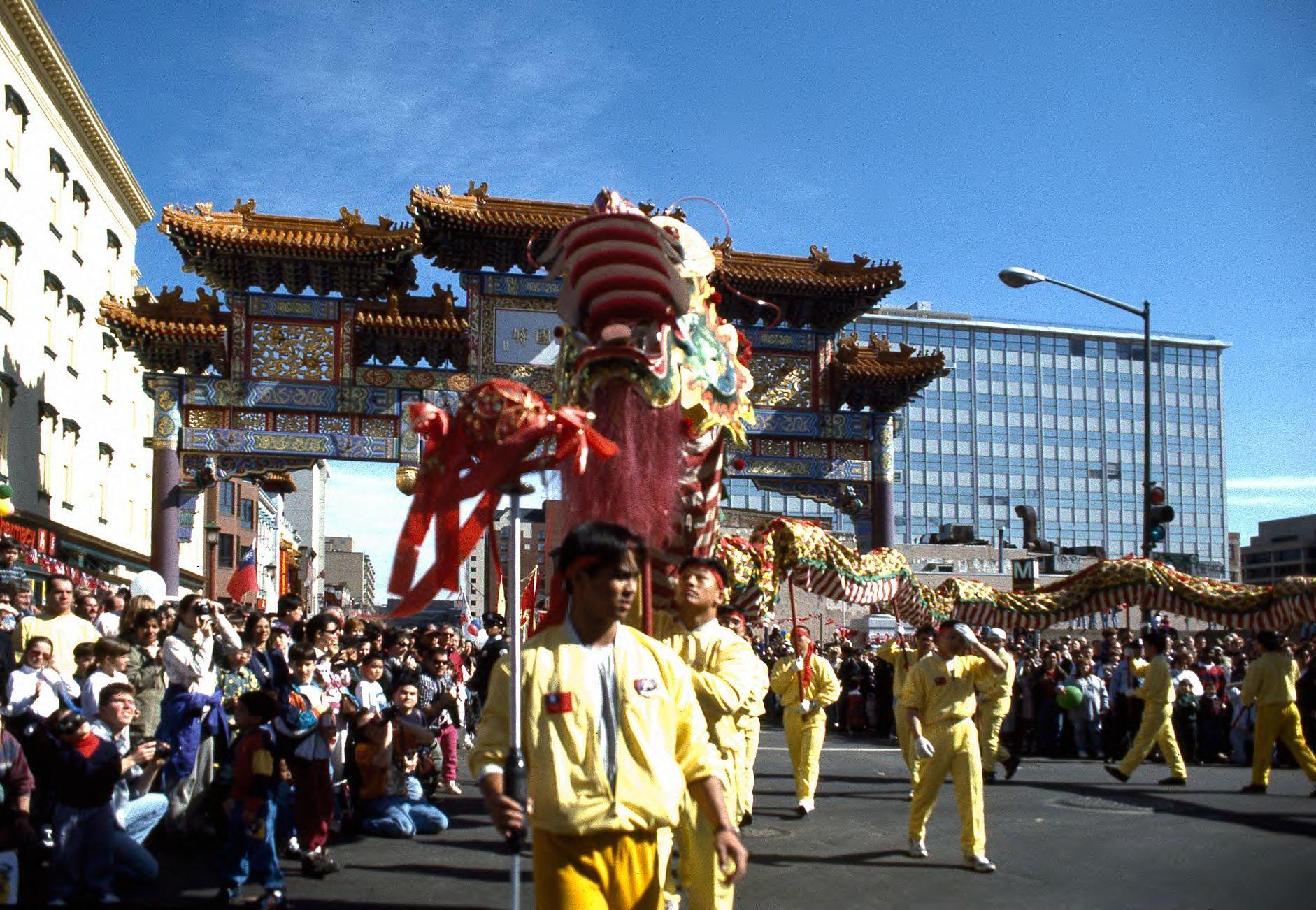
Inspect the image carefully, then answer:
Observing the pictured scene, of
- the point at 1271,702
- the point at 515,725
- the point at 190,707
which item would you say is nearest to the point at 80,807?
the point at 190,707

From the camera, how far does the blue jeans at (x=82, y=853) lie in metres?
6.85

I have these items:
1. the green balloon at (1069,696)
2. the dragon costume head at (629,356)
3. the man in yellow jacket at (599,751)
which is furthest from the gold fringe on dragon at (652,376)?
the green balloon at (1069,696)

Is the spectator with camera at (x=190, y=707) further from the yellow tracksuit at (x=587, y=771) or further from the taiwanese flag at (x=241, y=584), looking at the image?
the taiwanese flag at (x=241, y=584)

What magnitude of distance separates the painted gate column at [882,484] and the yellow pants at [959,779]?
1479cm

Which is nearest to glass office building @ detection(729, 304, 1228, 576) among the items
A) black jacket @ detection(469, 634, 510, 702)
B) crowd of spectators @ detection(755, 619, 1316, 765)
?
crowd of spectators @ detection(755, 619, 1316, 765)

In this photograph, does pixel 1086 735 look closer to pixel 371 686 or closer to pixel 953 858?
pixel 953 858

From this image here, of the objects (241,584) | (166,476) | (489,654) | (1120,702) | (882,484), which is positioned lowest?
(1120,702)

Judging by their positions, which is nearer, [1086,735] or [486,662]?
[486,662]

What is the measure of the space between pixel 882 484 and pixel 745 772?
53.9 ft

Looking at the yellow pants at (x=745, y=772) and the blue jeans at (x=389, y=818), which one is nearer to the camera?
the yellow pants at (x=745, y=772)

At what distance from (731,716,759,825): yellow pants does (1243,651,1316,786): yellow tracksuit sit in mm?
6566

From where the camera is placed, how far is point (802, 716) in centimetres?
1091

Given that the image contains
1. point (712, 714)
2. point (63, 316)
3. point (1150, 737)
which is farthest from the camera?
point (63, 316)

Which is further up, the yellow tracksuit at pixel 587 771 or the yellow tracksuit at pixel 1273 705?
the yellow tracksuit at pixel 587 771
